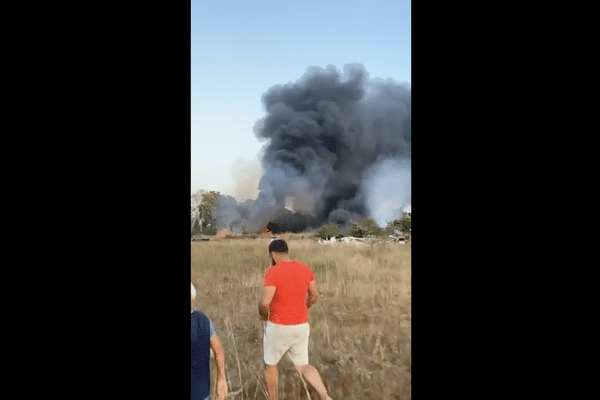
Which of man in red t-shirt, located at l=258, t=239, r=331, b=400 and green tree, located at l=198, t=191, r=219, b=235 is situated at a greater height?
green tree, located at l=198, t=191, r=219, b=235

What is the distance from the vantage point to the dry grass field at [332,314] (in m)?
3.19

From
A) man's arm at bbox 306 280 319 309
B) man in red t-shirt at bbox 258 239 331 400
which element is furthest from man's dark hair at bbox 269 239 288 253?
man's arm at bbox 306 280 319 309

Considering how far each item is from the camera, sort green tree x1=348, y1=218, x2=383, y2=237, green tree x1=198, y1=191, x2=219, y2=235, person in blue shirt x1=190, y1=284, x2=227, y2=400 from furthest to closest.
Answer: green tree x1=348, y1=218, x2=383, y2=237
green tree x1=198, y1=191, x2=219, y2=235
person in blue shirt x1=190, y1=284, x2=227, y2=400

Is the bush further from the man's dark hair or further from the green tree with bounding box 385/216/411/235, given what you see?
the man's dark hair

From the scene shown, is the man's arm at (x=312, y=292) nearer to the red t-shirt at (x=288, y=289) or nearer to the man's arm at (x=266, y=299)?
the red t-shirt at (x=288, y=289)

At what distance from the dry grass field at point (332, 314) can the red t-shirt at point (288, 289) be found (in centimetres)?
13

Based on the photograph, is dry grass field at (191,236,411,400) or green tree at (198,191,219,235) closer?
dry grass field at (191,236,411,400)

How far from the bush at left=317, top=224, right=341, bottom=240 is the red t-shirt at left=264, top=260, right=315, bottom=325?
1335mm

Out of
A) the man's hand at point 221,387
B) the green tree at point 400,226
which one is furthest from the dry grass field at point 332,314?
Result: the man's hand at point 221,387

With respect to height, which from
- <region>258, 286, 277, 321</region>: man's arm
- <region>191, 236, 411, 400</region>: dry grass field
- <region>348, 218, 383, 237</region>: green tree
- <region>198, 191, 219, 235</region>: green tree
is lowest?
<region>191, 236, 411, 400</region>: dry grass field

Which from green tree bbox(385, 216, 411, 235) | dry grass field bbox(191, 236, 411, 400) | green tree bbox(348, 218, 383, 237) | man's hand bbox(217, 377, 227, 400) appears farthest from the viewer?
green tree bbox(348, 218, 383, 237)

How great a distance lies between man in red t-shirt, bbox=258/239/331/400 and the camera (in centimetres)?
235
